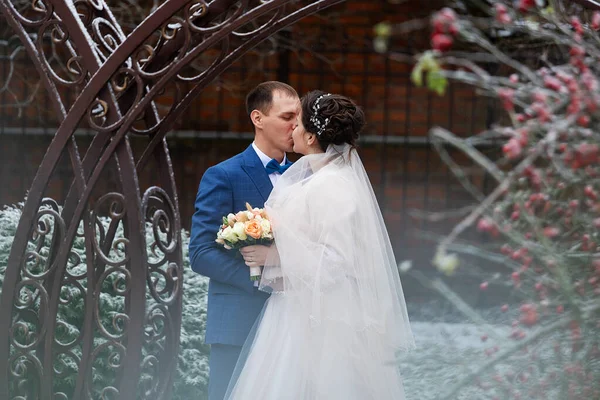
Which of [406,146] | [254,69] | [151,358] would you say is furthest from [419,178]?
[151,358]

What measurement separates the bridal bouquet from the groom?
0.23 feet

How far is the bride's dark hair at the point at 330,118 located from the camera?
344cm

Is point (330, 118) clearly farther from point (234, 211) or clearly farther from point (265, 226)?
point (234, 211)

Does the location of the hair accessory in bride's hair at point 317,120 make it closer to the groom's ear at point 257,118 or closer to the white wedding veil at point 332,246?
the white wedding veil at point 332,246

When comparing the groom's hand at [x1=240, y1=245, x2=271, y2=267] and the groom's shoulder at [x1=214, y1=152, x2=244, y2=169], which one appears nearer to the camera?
the groom's hand at [x1=240, y1=245, x2=271, y2=267]

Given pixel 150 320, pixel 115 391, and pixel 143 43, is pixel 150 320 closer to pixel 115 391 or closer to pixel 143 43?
pixel 115 391

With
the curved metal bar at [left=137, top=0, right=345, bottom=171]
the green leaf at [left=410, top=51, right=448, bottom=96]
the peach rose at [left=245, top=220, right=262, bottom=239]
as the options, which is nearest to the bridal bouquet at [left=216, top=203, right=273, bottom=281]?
the peach rose at [left=245, top=220, right=262, bottom=239]

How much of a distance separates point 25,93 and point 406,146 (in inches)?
138

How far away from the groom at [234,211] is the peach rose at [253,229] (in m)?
0.12

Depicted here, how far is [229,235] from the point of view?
134 inches

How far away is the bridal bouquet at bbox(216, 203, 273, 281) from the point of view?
11.1ft

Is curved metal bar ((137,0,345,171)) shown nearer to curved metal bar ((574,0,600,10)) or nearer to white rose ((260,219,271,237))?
white rose ((260,219,271,237))

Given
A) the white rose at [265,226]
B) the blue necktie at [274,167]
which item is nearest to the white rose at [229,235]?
the white rose at [265,226]

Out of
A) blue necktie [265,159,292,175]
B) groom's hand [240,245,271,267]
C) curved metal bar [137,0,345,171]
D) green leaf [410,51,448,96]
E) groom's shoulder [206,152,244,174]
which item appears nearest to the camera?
green leaf [410,51,448,96]
